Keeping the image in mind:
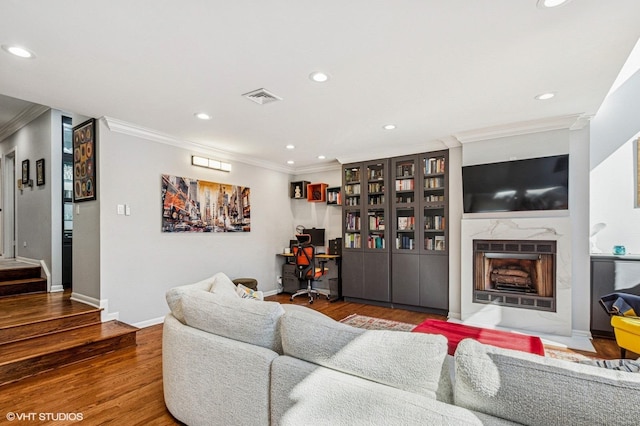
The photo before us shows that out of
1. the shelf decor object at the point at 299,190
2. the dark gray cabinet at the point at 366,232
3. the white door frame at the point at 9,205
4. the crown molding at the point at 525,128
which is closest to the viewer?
the crown molding at the point at 525,128

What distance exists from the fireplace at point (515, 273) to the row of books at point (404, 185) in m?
1.24

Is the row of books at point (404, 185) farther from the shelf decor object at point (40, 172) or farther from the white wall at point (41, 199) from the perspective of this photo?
the shelf decor object at point (40, 172)

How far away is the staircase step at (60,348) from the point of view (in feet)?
8.90

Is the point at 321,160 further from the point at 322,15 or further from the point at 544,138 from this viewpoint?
the point at 322,15

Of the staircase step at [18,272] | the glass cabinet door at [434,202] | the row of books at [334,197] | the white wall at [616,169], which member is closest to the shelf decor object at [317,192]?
the row of books at [334,197]

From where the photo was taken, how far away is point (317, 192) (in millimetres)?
6160

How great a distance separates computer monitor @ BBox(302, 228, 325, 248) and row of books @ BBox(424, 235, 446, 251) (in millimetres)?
2075

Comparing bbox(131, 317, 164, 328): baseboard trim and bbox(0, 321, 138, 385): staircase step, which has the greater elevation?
bbox(0, 321, 138, 385): staircase step

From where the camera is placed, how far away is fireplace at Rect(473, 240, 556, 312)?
3840mm

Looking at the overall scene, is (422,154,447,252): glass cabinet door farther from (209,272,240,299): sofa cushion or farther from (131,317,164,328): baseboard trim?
(131,317,164,328): baseboard trim

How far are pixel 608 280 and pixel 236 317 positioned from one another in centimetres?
413

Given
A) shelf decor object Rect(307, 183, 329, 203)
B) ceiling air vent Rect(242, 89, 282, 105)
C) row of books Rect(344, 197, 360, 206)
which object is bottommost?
row of books Rect(344, 197, 360, 206)

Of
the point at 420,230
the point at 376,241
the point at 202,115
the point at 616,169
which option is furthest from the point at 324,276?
the point at 616,169

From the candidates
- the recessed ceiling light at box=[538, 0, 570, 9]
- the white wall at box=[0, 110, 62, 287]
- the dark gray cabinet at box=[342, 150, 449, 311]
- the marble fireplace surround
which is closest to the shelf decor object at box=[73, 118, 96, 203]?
the white wall at box=[0, 110, 62, 287]
